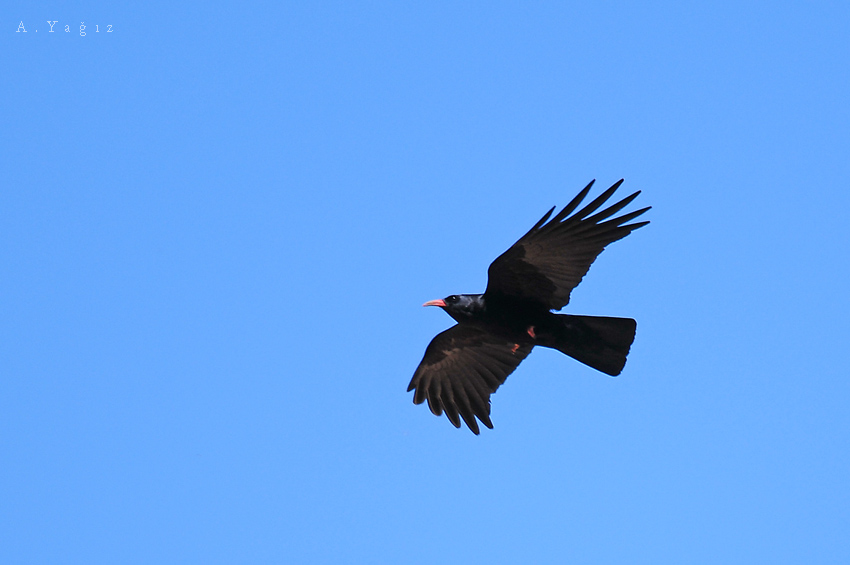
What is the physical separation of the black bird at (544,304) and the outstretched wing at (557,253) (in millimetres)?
12

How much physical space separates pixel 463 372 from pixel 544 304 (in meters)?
2.12

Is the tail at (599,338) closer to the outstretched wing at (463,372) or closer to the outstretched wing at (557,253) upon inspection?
the outstretched wing at (557,253)

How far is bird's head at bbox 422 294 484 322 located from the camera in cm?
1197

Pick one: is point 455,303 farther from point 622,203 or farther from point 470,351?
point 622,203

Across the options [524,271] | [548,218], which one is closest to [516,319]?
[524,271]

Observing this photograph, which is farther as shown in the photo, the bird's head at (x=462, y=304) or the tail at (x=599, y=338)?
the bird's head at (x=462, y=304)

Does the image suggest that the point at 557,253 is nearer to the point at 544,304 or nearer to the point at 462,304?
the point at 544,304

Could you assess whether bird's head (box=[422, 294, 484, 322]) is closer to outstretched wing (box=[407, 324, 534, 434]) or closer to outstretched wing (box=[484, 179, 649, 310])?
outstretched wing (box=[484, 179, 649, 310])

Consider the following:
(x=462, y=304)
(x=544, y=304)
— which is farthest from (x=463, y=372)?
(x=544, y=304)

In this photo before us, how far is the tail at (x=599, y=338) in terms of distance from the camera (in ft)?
37.1

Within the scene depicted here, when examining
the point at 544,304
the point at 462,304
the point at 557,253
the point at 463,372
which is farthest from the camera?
the point at 463,372

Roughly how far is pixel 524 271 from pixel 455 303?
110 centimetres

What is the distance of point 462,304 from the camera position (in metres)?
12.0

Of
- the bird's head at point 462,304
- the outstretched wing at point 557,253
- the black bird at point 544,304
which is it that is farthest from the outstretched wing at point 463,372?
the outstretched wing at point 557,253
